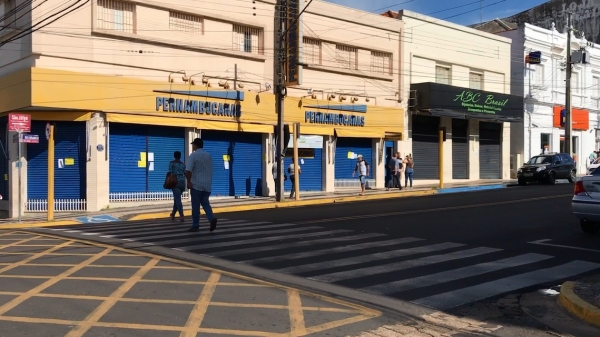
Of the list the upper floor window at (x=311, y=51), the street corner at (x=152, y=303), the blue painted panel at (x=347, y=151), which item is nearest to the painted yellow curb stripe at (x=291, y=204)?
the blue painted panel at (x=347, y=151)

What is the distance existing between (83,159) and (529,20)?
4429cm

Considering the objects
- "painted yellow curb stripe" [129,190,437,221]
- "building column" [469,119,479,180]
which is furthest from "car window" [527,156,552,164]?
"painted yellow curb stripe" [129,190,437,221]

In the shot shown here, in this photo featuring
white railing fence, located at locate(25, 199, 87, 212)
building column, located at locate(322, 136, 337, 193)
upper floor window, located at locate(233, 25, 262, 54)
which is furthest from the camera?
building column, located at locate(322, 136, 337, 193)

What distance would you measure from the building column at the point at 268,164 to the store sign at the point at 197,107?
1959 mm

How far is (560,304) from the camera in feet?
23.8

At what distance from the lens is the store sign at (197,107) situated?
853 inches

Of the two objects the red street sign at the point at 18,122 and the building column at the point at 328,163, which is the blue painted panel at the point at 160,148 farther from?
the building column at the point at 328,163

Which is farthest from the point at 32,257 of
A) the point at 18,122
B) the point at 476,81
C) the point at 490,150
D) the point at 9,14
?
the point at 490,150

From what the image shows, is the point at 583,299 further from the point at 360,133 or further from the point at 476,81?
the point at 476,81

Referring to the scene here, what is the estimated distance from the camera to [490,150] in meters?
36.1

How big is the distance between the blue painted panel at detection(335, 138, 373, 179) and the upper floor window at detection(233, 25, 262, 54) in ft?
20.1

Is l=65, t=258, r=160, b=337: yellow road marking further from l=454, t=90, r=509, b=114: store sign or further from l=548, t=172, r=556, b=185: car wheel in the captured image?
l=548, t=172, r=556, b=185: car wheel

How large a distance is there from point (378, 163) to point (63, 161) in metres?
15.0

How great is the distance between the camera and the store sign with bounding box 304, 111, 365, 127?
26.7 meters
